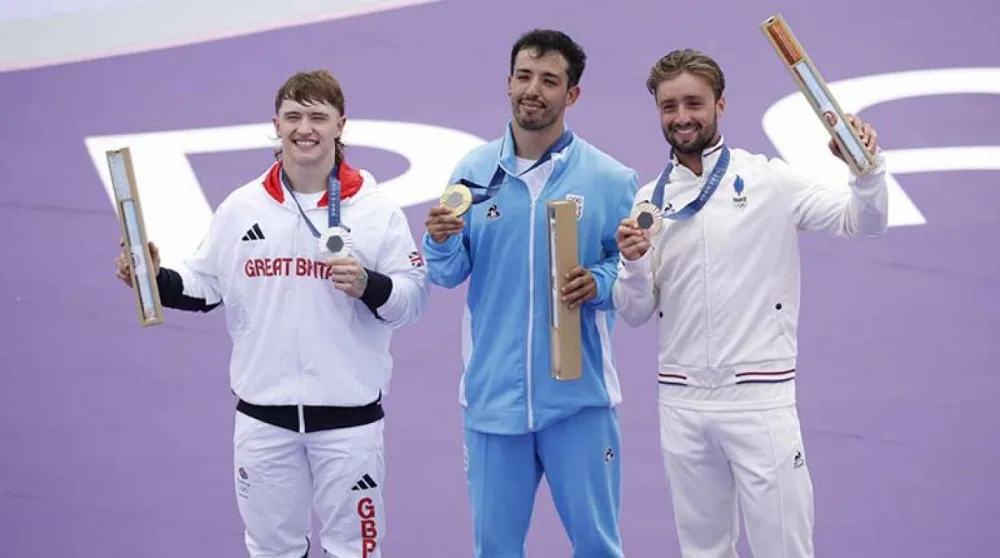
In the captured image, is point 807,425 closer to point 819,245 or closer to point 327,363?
point 819,245

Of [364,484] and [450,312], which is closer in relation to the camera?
[364,484]

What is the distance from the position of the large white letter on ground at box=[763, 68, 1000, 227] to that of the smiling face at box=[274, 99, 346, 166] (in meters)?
3.19

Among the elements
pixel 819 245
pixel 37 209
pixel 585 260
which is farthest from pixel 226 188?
pixel 585 260

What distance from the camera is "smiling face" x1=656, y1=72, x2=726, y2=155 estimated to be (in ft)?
14.6

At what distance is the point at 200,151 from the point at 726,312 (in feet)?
13.1

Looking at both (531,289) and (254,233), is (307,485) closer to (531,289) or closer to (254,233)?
(254,233)

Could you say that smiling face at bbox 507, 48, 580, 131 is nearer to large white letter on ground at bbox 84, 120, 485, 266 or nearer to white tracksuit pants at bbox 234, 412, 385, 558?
white tracksuit pants at bbox 234, 412, 385, 558

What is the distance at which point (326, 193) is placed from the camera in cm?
466

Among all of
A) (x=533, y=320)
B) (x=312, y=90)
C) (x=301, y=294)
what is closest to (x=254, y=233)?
(x=301, y=294)

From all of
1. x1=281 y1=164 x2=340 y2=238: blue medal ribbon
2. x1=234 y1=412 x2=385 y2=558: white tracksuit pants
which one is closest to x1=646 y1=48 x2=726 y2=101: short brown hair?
x1=281 y1=164 x2=340 y2=238: blue medal ribbon

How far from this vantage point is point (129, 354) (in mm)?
6824

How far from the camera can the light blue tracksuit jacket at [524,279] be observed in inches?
179

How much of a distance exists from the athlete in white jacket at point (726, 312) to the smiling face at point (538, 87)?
0.28 m

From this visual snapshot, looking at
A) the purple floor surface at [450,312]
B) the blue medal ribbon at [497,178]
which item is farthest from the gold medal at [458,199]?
the purple floor surface at [450,312]
